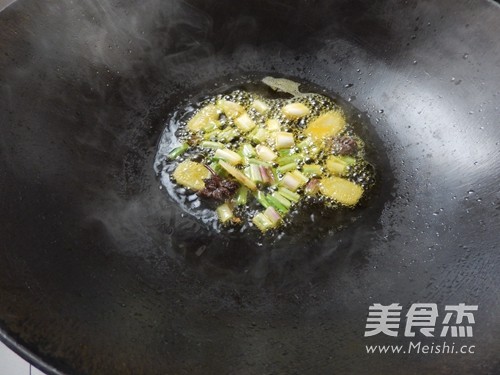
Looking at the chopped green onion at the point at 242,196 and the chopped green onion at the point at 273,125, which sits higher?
the chopped green onion at the point at 273,125

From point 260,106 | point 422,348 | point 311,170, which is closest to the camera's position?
point 422,348

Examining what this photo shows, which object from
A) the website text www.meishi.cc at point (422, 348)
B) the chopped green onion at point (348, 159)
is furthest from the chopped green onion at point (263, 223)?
the website text www.meishi.cc at point (422, 348)

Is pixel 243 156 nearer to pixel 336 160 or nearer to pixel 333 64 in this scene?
pixel 336 160

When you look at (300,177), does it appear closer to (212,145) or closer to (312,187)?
(312,187)

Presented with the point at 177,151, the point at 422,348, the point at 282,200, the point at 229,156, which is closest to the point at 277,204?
the point at 282,200

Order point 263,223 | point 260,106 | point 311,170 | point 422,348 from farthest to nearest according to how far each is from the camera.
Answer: point 260,106
point 311,170
point 263,223
point 422,348

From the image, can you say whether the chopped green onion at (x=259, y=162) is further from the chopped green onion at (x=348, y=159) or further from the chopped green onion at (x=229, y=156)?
the chopped green onion at (x=348, y=159)
